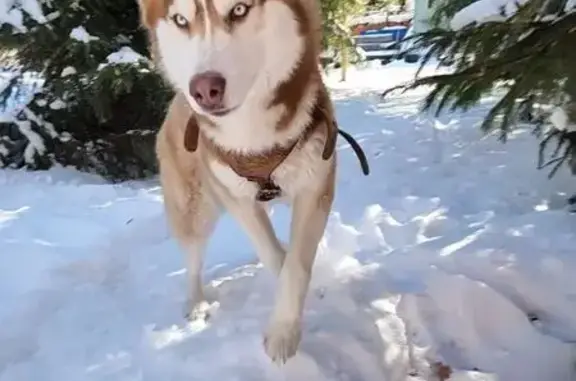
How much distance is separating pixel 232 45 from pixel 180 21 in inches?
7.4

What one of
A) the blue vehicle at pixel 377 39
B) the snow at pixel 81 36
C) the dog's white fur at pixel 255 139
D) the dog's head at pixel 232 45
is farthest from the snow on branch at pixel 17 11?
the blue vehicle at pixel 377 39

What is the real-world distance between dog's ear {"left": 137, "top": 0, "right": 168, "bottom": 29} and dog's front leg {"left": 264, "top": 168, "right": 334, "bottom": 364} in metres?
0.62

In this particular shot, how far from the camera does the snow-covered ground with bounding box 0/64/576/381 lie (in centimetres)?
204

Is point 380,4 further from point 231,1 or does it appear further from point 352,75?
point 231,1

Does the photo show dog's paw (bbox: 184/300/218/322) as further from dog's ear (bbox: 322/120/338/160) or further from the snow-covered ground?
dog's ear (bbox: 322/120/338/160)

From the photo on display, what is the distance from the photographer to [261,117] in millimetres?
2041

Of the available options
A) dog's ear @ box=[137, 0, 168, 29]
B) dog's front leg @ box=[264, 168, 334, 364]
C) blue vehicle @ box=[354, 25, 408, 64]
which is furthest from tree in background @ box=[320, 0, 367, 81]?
dog's front leg @ box=[264, 168, 334, 364]

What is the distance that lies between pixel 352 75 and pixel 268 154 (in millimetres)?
7093

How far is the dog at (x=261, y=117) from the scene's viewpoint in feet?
5.87

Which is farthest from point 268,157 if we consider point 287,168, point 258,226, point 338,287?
point 338,287

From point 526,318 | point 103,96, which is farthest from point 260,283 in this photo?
point 103,96

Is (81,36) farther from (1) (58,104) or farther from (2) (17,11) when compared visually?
(1) (58,104)

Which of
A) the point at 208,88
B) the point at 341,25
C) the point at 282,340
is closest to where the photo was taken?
the point at 208,88

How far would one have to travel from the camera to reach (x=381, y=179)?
4.13 m
